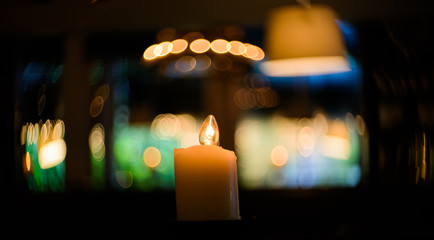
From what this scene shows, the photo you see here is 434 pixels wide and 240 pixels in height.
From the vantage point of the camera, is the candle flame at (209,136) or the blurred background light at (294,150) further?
the blurred background light at (294,150)

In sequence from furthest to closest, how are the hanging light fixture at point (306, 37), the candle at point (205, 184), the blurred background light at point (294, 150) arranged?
the blurred background light at point (294, 150) < the hanging light fixture at point (306, 37) < the candle at point (205, 184)

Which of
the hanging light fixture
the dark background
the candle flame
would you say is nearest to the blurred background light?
the dark background

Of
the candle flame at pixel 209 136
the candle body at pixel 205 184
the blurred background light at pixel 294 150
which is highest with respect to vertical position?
the blurred background light at pixel 294 150

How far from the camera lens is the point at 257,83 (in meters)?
4.70

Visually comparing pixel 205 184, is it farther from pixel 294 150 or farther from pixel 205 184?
pixel 294 150

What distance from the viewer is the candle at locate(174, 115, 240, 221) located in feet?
1.68

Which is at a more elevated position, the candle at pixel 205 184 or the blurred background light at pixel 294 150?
the blurred background light at pixel 294 150

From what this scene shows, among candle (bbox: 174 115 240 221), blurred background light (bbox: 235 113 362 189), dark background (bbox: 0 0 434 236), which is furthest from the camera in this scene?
blurred background light (bbox: 235 113 362 189)

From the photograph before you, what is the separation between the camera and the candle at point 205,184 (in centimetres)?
51

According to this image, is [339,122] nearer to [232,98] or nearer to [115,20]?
[232,98]

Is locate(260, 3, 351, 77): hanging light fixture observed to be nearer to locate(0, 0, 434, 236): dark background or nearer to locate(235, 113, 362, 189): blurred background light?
locate(0, 0, 434, 236): dark background

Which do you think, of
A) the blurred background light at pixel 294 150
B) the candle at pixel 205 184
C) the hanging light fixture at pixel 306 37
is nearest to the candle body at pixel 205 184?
the candle at pixel 205 184

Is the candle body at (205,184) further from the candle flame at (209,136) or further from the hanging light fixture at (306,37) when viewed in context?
the hanging light fixture at (306,37)

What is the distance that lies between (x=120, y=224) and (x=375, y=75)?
3.24 m
